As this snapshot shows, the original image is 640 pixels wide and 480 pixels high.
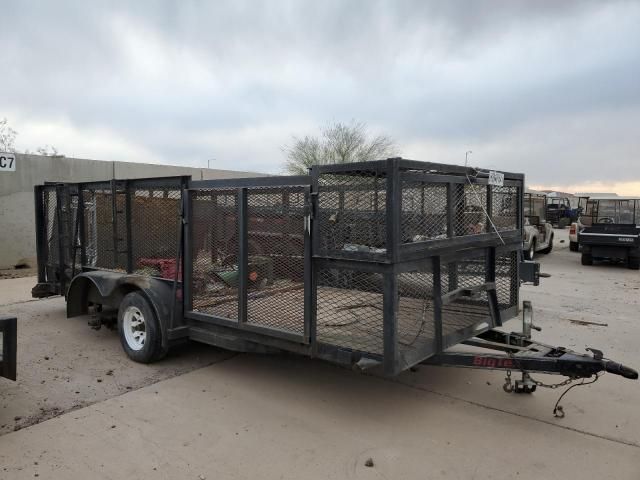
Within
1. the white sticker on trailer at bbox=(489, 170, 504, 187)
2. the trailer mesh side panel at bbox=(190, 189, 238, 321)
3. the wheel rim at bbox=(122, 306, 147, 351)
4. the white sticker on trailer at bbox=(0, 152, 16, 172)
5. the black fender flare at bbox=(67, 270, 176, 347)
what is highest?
the white sticker on trailer at bbox=(0, 152, 16, 172)

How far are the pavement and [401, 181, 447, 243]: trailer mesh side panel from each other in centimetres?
145

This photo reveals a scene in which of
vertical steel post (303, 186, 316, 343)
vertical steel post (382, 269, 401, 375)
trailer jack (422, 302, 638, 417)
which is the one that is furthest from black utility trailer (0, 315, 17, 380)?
trailer jack (422, 302, 638, 417)

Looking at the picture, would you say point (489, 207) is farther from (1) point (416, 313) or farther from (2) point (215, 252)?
(2) point (215, 252)

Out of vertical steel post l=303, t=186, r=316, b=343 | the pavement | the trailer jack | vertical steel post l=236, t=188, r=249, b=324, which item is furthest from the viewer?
vertical steel post l=236, t=188, r=249, b=324

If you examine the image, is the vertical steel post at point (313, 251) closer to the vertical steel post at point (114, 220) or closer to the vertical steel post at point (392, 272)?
the vertical steel post at point (392, 272)

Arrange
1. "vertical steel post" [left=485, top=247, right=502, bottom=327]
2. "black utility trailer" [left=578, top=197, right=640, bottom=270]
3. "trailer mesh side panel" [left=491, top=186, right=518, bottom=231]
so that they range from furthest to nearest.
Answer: "black utility trailer" [left=578, top=197, right=640, bottom=270], "trailer mesh side panel" [left=491, top=186, right=518, bottom=231], "vertical steel post" [left=485, top=247, right=502, bottom=327]

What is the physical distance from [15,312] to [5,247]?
233 inches

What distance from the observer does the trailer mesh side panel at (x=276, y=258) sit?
385cm

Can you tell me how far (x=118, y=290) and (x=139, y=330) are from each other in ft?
1.86

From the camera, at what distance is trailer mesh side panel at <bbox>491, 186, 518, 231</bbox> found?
4590 mm

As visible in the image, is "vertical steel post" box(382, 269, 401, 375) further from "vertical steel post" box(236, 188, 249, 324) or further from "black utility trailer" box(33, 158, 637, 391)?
"vertical steel post" box(236, 188, 249, 324)

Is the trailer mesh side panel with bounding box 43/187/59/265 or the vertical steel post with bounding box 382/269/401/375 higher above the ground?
the trailer mesh side panel with bounding box 43/187/59/265

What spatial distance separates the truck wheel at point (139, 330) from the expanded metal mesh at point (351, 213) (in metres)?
2.12

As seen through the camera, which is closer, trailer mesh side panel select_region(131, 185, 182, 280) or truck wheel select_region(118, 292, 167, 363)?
truck wheel select_region(118, 292, 167, 363)
